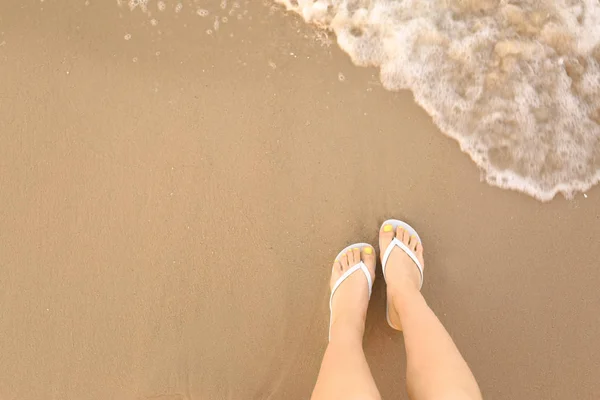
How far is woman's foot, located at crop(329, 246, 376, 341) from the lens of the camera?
6.13 ft

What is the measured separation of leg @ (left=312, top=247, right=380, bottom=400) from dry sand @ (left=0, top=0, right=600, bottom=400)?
11 cm

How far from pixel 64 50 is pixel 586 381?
8.85ft

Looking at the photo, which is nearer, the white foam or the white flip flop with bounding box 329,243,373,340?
the white flip flop with bounding box 329,243,373,340

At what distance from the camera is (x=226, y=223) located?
6.75 feet

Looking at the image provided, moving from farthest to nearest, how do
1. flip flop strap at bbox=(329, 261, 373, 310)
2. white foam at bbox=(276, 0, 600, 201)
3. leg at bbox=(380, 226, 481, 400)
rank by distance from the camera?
white foam at bbox=(276, 0, 600, 201) → flip flop strap at bbox=(329, 261, 373, 310) → leg at bbox=(380, 226, 481, 400)

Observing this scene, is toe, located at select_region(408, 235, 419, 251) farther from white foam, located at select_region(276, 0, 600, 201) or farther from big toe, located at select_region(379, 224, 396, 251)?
white foam, located at select_region(276, 0, 600, 201)

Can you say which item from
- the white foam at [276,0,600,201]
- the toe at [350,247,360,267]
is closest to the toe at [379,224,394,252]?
the toe at [350,247,360,267]

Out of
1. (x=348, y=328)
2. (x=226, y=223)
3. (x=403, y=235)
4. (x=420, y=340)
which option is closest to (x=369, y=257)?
(x=403, y=235)

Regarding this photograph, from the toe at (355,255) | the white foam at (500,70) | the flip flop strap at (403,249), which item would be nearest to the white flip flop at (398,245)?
the flip flop strap at (403,249)

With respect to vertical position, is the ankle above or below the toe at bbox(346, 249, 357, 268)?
below

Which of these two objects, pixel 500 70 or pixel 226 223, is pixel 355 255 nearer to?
pixel 226 223

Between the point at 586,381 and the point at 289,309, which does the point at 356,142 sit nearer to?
the point at 289,309

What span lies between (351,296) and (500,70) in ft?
4.14

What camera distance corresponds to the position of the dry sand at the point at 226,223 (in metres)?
2.01
